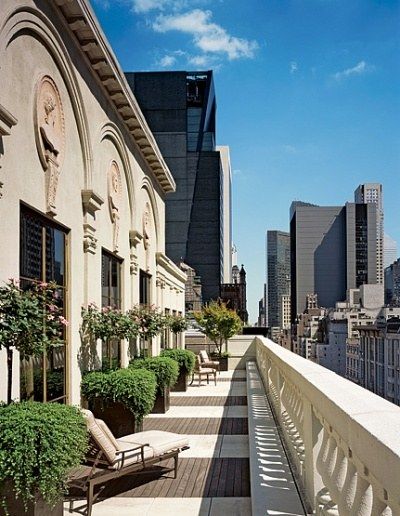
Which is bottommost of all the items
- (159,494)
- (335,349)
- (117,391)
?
(335,349)

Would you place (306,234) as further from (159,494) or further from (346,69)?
(159,494)

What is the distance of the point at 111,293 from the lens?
39.6 ft

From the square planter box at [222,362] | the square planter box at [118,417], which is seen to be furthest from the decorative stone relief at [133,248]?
the square planter box at [222,362]

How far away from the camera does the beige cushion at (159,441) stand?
6824mm

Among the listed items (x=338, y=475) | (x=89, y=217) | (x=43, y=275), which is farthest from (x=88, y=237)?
(x=338, y=475)

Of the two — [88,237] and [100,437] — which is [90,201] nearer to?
[88,237]

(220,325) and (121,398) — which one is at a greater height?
(121,398)

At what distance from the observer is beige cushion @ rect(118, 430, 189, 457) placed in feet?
22.4

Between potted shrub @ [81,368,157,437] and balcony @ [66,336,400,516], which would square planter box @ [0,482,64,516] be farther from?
potted shrub @ [81,368,157,437]

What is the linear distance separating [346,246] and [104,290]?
19245cm

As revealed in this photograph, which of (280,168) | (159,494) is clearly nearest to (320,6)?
(159,494)

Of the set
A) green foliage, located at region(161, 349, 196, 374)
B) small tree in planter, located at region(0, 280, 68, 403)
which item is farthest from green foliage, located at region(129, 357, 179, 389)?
small tree in planter, located at region(0, 280, 68, 403)

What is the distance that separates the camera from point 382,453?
6.58 ft

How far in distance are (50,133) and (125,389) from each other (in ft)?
11.4
